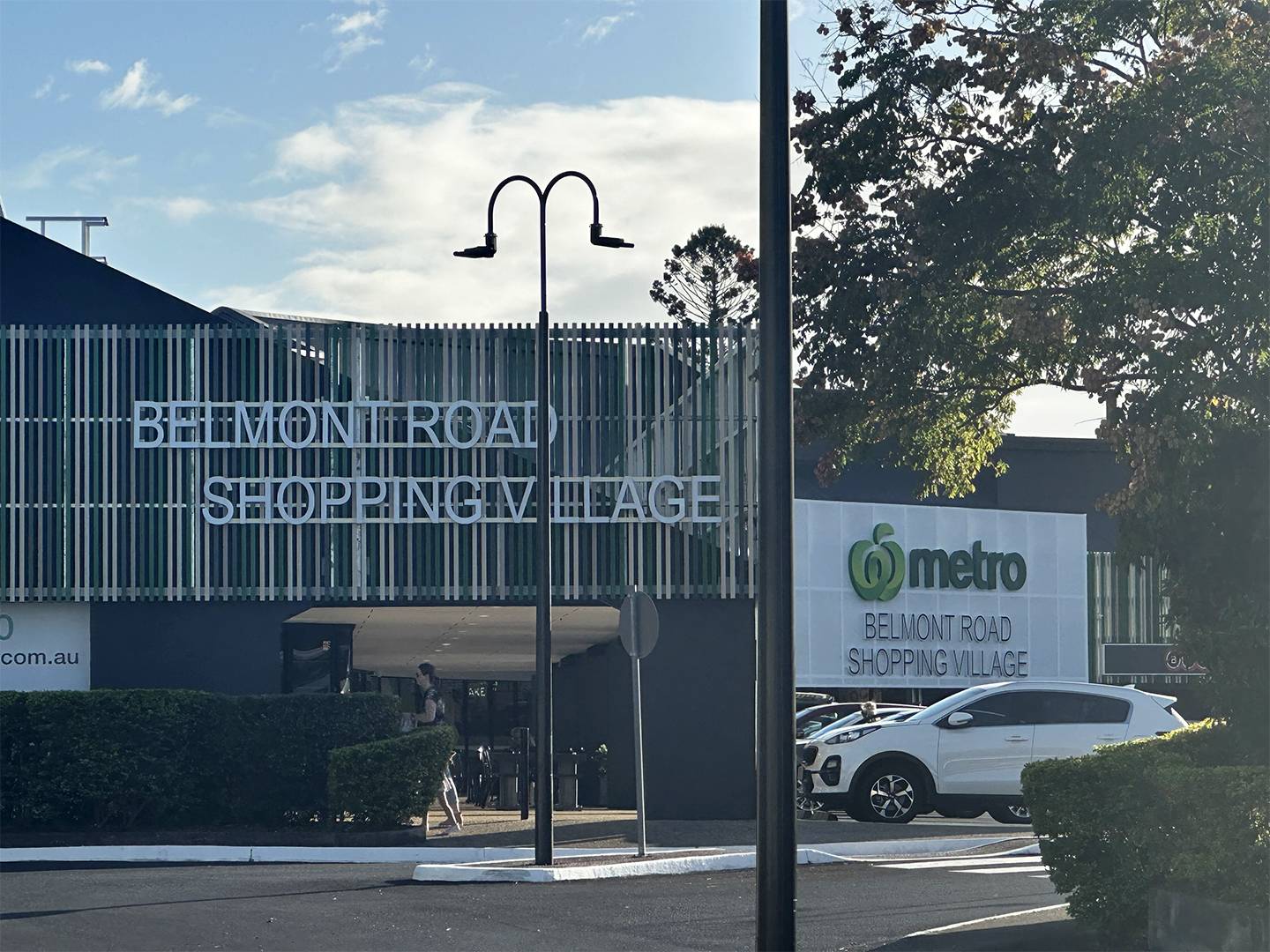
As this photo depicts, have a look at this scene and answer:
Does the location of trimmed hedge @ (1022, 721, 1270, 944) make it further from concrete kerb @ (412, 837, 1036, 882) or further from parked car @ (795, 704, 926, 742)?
parked car @ (795, 704, 926, 742)

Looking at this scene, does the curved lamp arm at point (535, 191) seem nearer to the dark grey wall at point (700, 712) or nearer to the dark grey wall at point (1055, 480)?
the dark grey wall at point (700, 712)

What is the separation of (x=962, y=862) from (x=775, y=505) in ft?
36.3

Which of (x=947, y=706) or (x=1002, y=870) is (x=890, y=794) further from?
(x=1002, y=870)

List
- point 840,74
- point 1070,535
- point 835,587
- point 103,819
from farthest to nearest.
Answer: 1. point 1070,535
2. point 835,587
3. point 103,819
4. point 840,74

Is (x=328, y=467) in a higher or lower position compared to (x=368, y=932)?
higher

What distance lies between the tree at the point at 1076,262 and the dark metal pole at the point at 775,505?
3.86 meters

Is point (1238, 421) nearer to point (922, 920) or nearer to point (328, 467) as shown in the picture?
point (922, 920)

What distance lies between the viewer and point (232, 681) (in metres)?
24.8

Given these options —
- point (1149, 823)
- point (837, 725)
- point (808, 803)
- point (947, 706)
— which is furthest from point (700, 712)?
point (1149, 823)

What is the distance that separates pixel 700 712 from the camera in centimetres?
2509

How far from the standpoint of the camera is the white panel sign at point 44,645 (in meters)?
24.9

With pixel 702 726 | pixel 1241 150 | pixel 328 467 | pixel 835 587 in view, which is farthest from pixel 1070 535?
pixel 1241 150

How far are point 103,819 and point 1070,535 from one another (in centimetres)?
2777

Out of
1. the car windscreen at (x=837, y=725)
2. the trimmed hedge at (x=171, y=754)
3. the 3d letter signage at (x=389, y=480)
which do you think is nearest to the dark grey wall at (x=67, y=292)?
the 3d letter signage at (x=389, y=480)
